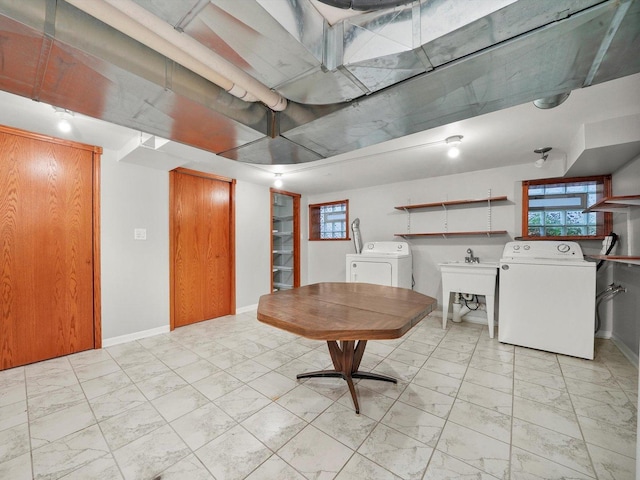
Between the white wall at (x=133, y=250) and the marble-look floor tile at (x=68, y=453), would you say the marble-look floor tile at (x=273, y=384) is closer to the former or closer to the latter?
the marble-look floor tile at (x=68, y=453)

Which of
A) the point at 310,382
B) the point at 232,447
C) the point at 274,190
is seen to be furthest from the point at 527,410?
the point at 274,190

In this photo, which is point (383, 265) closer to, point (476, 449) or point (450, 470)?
point (476, 449)

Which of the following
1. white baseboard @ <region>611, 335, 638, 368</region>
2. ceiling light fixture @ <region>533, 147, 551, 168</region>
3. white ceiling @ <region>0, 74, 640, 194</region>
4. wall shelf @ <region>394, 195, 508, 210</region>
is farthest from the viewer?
wall shelf @ <region>394, 195, 508, 210</region>

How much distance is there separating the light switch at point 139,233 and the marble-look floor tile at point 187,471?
2568mm

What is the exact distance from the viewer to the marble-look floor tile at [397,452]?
1.27 metres

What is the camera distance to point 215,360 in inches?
97.5

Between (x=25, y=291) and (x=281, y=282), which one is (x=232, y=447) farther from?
(x=281, y=282)

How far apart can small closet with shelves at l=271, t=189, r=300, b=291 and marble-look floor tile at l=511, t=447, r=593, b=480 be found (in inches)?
164

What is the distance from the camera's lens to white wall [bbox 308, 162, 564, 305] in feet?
11.1

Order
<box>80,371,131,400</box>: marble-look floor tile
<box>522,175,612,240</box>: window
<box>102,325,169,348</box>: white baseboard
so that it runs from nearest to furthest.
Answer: <box>80,371,131,400</box>: marble-look floor tile < <box>102,325,169,348</box>: white baseboard < <box>522,175,612,240</box>: window

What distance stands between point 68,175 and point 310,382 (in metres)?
3.17

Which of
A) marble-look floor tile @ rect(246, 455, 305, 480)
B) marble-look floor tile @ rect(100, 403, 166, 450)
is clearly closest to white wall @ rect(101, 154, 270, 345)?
marble-look floor tile @ rect(100, 403, 166, 450)

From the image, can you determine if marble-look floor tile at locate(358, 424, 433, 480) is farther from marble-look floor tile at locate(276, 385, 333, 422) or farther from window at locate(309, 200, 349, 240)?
window at locate(309, 200, 349, 240)

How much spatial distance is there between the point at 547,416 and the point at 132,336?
3939mm
